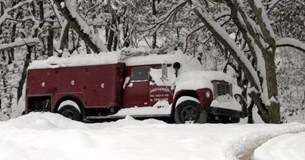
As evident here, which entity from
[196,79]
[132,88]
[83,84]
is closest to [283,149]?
[196,79]

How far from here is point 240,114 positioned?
16.3 meters

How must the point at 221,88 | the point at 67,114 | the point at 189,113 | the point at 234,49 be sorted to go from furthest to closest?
the point at 234,49 → the point at 67,114 → the point at 221,88 → the point at 189,113

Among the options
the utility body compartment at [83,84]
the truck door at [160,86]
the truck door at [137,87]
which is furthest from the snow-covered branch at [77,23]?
the truck door at [160,86]

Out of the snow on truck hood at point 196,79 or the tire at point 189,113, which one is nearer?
the tire at point 189,113

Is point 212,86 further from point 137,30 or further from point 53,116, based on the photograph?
point 137,30

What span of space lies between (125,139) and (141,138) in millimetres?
371

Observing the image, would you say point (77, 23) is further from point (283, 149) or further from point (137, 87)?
point (283, 149)

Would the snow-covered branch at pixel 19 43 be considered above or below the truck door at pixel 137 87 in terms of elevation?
above

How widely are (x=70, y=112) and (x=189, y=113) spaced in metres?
4.17

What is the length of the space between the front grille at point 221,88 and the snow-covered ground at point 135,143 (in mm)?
3973

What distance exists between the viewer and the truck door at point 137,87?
16.3 meters

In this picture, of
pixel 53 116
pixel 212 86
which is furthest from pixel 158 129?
pixel 212 86

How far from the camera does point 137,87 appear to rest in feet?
54.2

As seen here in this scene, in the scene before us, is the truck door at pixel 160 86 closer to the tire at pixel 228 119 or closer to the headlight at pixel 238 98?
the tire at pixel 228 119
